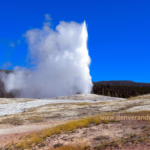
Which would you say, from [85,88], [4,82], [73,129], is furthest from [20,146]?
[4,82]

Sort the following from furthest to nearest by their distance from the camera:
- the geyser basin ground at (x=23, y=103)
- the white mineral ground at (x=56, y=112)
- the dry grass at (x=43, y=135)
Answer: the geyser basin ground at (x=23, y=103) < the white mineral ground at (x=56, y=112) < the dry grass at (x=43, y=135)

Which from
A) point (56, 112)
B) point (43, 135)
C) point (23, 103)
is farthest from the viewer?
point (23, 103)

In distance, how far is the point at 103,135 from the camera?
1109 cm

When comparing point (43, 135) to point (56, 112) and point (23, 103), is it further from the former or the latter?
point (23, 103)

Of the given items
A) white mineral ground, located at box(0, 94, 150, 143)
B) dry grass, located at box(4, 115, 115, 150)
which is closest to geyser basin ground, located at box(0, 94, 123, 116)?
white mineral ground, located at box(0, 94, 150, 143)

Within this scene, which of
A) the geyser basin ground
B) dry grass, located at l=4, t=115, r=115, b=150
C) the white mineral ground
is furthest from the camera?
the geyser basin ground

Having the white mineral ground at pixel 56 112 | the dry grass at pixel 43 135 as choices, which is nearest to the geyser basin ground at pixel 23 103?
the white mineral ground at pixel 56 112

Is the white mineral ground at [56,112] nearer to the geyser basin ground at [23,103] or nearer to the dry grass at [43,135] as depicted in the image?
the geyser basin ground at [23,103]

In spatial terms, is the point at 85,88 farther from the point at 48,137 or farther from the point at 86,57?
the point at 48,137

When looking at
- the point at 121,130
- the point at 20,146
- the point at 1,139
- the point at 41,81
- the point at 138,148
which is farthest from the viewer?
the point at 41,81

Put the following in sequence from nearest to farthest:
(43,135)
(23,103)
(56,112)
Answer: (43,135) → (56,112) → (23,103)

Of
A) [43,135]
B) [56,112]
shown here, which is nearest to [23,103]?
[56,112]

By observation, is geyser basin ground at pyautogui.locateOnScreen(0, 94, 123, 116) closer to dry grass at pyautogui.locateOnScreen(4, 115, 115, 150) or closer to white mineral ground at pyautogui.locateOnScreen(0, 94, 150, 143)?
white mineral ground at pyautogui.locateOnScreen(0, 94, 150, 143)

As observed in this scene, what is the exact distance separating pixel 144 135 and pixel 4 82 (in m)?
161
